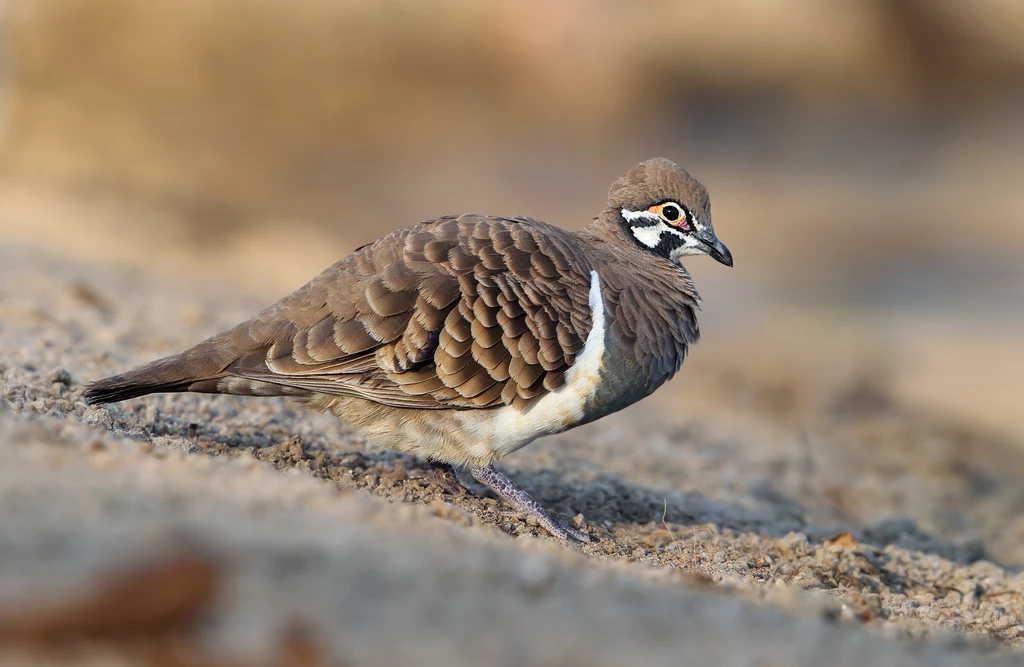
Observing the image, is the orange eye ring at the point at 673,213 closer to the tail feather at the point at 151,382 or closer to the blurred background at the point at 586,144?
the tail feather at the point at 151,382

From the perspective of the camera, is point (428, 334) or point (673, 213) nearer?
point (428, 334)

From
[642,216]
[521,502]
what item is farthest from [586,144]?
[521,502]

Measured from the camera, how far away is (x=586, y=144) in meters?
25.4

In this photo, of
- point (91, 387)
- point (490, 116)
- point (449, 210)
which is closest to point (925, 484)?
point (91, 387)

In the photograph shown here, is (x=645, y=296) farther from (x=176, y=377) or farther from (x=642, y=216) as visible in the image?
(x=176, y=377)

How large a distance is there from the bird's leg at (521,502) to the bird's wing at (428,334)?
1.44 ft

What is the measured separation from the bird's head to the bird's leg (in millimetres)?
1585

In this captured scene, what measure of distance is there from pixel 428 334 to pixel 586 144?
20.9 metres

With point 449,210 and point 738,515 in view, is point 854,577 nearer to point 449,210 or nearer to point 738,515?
point 738,515

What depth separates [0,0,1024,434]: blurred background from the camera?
1352 centimetres

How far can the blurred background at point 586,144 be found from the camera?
1352 cm

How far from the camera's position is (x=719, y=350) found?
41.5 feet

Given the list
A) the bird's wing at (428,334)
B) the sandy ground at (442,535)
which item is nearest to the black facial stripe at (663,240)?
the bird's wing at (428,334)

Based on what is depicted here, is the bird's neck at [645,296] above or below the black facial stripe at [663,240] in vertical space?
below
